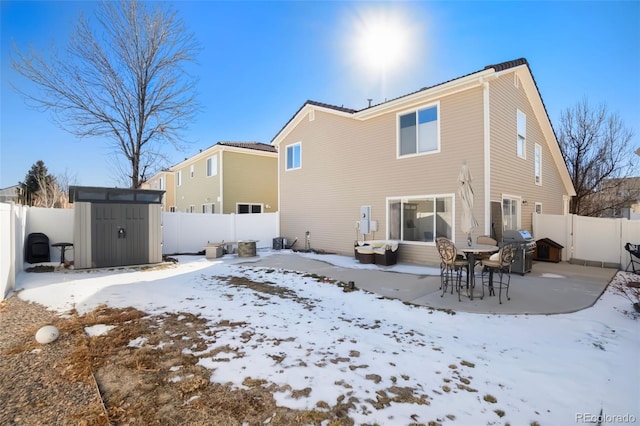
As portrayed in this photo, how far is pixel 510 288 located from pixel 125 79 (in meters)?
16.5

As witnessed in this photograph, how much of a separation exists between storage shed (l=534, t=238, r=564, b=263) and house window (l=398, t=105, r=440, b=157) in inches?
201

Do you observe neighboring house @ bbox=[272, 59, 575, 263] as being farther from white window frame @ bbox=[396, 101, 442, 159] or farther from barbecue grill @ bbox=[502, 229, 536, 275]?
barbecue grill @ bbox=[502, 229, 536, 275]

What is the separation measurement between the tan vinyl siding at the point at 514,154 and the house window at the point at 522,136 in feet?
0.72

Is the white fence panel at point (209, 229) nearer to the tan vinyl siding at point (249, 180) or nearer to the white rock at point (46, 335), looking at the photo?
the tan vinyl siding at point (249, 180)

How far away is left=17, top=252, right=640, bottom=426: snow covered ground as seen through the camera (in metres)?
2.52

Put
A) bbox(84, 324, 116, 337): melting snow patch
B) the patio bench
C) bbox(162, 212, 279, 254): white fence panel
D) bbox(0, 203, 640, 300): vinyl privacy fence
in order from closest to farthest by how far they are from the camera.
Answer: bbox(84, 324, 116, 337): melting snow patch
bbox(0, 203, 640, 300): vinyl privacy fence
the patio bench
bbox(162, 212, 279, 254): white fence panel

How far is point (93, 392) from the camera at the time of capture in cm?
264

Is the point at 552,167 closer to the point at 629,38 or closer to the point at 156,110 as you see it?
the point at 629,38

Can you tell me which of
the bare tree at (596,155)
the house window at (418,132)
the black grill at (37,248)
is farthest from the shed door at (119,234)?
the bare tree at (596,155)

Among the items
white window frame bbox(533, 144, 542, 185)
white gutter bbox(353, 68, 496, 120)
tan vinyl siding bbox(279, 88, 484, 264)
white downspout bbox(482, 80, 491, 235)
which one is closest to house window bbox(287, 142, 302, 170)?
tan vinyl siding bbox(279, 88, 484, 264)

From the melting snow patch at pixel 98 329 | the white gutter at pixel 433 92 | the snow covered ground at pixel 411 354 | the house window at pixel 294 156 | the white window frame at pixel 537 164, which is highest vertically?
the white gutter at pixel 433 92

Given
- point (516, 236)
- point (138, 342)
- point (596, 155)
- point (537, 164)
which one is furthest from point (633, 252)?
point (596, 155)

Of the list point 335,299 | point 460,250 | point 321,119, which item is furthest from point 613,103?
point 335,299

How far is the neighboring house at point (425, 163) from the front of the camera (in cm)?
869
